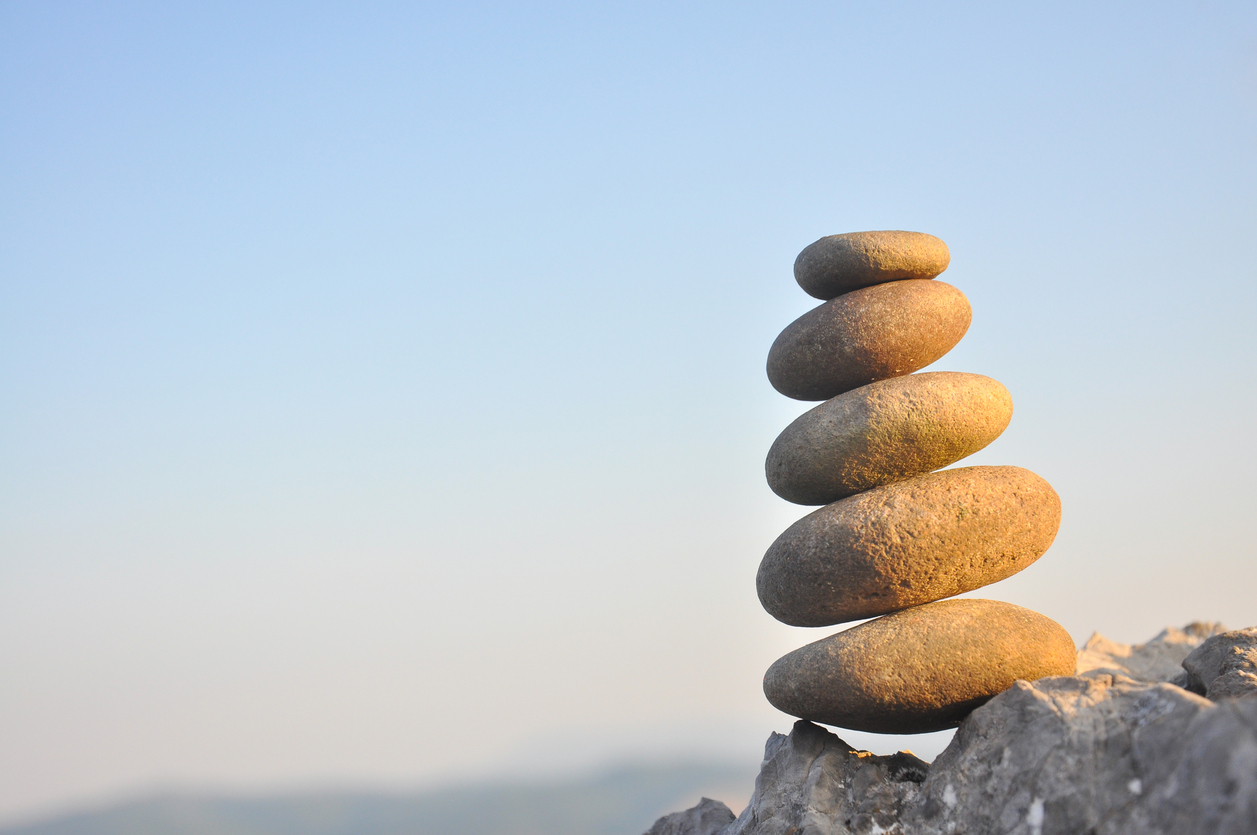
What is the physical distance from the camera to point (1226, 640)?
343 inches

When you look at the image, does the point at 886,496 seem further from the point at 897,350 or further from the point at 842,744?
the point at 842,744

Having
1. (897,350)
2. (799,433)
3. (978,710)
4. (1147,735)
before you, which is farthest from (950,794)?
(897,350)

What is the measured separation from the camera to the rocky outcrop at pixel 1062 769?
5098 millimetres

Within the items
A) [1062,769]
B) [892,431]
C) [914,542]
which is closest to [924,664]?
[914,542]

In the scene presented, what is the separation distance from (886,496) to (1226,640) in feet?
12.9

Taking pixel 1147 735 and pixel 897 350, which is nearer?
pixel 1147 735

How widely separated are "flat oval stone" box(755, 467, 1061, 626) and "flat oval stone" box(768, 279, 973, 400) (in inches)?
53.5

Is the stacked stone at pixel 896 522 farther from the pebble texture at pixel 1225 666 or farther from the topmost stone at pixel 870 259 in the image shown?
the pebble texture at pixel 1225 666

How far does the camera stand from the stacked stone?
7742 mm

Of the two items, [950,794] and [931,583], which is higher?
[931,583]

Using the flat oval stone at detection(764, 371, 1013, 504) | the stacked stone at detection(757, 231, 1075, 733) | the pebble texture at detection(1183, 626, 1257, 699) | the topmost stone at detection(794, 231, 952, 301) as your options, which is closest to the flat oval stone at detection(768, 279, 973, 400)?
the stacked stone at detection(757, 231, 1075, 733)

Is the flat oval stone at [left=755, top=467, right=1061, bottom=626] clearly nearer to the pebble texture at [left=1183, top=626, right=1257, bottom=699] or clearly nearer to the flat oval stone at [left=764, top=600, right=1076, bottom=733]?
the flat oval stone at [left=764, top=600, right=1076, bottom=733]

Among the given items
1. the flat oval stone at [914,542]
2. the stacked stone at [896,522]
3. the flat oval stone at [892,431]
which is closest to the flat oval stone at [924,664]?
the stacked stone at [896,522]

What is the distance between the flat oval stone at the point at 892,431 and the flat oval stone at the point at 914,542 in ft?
0.83
